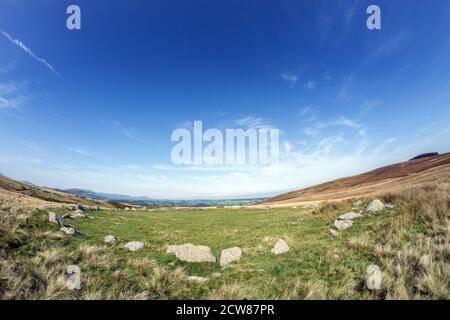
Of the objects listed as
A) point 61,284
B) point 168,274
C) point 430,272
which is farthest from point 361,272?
point 61,284

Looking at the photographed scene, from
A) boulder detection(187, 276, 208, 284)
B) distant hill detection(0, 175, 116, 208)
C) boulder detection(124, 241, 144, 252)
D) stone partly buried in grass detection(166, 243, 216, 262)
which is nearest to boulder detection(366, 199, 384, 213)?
stone partly buried in grass detection(166, 243, 216, 262)

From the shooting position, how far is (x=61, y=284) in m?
5.86

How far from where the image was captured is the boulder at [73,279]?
19.8ft

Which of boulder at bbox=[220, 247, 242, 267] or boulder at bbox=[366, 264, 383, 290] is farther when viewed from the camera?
boulder at bbox=[220, 247, 242, 267]

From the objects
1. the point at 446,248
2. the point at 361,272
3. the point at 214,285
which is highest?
the point at 446,248

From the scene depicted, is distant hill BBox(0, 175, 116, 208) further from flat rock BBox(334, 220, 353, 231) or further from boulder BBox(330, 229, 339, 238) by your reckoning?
boulder BBox(330, 229, 339, 238)

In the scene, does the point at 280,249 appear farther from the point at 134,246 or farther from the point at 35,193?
the point at 35,193

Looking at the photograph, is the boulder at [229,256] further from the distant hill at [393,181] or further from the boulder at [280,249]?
the distant hill at [393,181]

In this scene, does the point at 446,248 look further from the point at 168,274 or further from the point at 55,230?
the point at 55,230

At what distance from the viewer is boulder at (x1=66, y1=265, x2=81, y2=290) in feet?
19.8

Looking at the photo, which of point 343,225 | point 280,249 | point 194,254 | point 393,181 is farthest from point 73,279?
point 393,181

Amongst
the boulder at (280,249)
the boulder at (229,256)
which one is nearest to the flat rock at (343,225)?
the boulder at (280,249)
